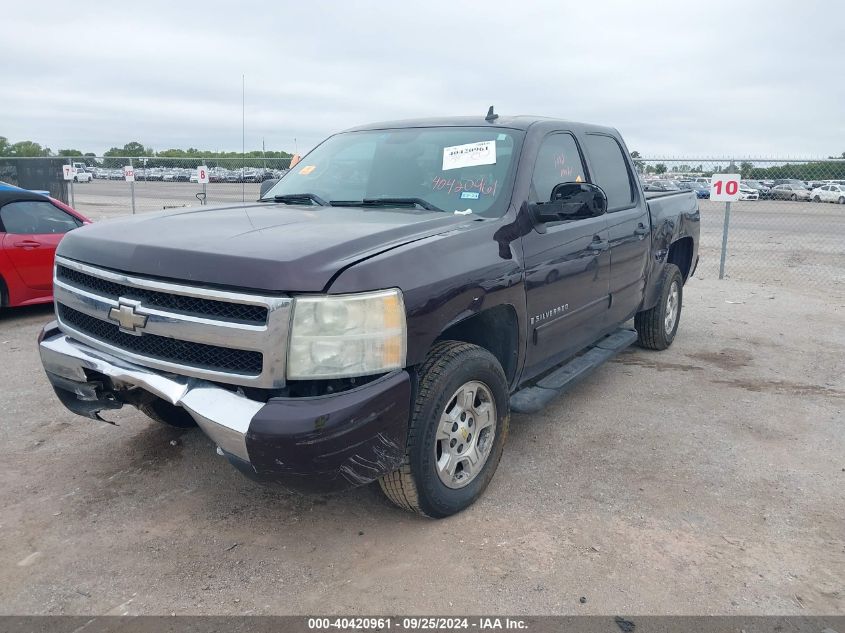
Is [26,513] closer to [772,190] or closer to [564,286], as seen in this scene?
[564,286]

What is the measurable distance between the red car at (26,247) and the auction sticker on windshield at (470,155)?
5029 millimetres

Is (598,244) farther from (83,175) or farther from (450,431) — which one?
(83,175)

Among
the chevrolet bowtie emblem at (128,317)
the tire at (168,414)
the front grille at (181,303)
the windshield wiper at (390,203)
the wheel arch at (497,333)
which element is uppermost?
the windshield wiper at (390,203)

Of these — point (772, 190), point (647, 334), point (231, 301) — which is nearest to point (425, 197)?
point (231, 301)

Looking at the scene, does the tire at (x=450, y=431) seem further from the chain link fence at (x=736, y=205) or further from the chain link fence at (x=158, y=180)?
the chain link fence at (x=158, y=180)

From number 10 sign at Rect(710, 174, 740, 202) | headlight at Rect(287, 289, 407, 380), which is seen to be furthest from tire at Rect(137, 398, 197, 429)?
number 10 sign at Rect(710, 174, 740, 202)

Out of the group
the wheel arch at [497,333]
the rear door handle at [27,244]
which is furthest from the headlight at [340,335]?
the rear door handle at [27,244]

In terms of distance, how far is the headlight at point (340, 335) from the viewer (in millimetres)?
2557

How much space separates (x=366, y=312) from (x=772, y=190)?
3502 cm

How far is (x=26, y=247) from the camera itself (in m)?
7.03

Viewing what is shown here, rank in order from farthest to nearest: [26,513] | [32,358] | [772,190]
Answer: [772,190] < [32,358] < [26,513]

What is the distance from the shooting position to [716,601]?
8.86 feet

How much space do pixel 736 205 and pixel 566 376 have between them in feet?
109

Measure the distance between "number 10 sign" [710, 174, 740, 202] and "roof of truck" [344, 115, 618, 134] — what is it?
21.6 ft
